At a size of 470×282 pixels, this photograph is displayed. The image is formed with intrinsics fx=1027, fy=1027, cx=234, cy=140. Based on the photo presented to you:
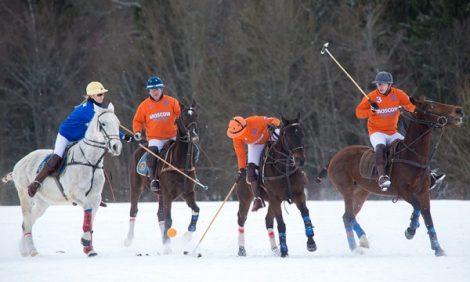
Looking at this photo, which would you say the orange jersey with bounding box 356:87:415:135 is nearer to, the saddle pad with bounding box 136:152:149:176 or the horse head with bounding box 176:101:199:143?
the horse head with bounding box 176:101:199:143

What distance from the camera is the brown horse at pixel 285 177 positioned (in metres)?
14.9

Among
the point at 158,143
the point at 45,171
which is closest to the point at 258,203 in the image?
the point at 158,143

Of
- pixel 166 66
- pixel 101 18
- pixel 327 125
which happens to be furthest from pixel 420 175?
pixel 101 18

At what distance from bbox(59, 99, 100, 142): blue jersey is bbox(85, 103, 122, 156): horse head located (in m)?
0.33

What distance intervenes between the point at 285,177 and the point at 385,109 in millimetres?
2016

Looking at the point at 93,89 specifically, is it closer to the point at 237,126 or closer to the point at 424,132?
the point at 237,126

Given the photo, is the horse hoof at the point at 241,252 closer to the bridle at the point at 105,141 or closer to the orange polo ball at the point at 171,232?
the orange polo ball at the point at 171,232

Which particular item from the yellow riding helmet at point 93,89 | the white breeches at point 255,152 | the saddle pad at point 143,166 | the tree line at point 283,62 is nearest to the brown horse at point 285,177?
the white breeches at point 255,152

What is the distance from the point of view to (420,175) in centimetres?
1523

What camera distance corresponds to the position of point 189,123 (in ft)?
53.6

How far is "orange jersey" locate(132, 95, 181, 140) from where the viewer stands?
56.4 feet

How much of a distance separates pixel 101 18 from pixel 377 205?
34422mm

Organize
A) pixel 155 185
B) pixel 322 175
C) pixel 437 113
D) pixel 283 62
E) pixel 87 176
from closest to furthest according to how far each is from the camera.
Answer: pixel 437 113 < pixel 87 176 < pixel 322 175 < pixel 155 185 < pixel 283 62

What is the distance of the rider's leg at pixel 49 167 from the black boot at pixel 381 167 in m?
4.79
